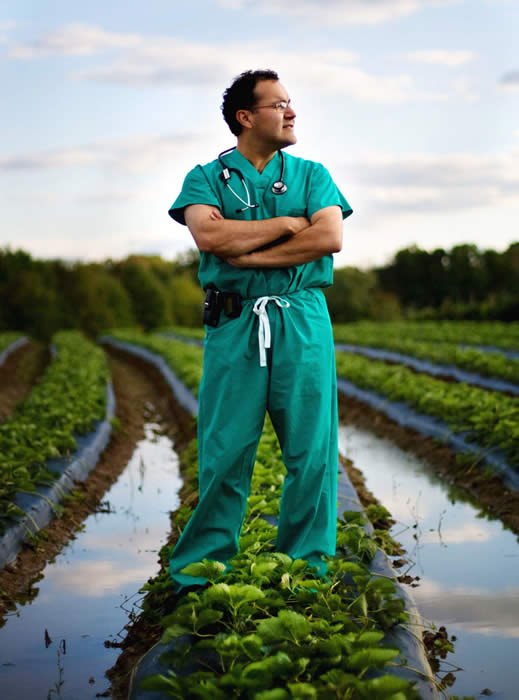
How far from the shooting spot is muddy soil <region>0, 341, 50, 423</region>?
1208cm

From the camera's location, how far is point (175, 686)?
7.47 feet

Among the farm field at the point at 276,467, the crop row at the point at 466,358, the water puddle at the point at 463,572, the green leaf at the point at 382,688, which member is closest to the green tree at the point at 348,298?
the crop row at the point at 466,358

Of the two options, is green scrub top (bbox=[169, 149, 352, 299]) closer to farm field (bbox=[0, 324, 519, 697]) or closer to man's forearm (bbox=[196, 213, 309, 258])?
man's forearm (bbox=[196, 213, 309, 258])

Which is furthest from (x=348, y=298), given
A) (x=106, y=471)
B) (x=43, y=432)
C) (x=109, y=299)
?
(x=43, y=432)

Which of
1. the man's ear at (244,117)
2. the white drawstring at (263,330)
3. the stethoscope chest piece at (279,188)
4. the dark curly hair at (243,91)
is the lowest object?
the white drawstring at (263,330)

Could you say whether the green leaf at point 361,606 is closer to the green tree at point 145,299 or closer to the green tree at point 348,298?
the green tree at point 145,299

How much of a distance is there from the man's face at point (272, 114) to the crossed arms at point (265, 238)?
30cm

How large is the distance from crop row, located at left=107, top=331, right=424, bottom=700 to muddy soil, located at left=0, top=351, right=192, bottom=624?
0.96 metres

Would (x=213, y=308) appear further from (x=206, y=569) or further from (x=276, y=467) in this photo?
(x=276, y=467)

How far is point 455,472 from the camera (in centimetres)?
595

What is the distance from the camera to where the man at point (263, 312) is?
9.15ft

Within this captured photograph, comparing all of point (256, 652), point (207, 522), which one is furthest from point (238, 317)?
point (256, 652)

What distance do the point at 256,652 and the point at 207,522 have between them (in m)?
0.65

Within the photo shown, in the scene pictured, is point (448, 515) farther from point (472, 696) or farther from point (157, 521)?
point (472, 696)
